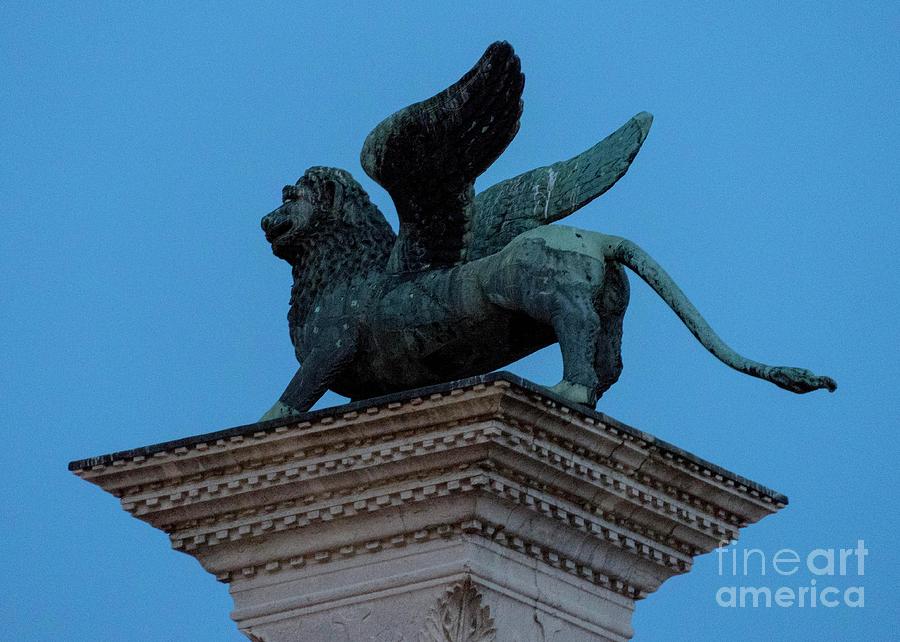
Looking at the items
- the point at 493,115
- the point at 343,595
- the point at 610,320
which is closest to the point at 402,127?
the point at 493,115

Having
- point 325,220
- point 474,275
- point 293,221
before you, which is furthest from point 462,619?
point 293,221

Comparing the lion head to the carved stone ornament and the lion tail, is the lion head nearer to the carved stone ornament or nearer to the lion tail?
the lion tail

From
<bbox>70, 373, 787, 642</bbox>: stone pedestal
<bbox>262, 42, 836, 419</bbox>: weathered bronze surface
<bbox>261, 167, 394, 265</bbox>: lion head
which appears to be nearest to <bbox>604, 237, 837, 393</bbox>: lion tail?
<bbox>262, 42, 836, 419</bbox>: weathered bronze surface

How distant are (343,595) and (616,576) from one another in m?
1.72

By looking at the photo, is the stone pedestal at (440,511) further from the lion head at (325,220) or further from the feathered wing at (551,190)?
the lion head at (325,220)

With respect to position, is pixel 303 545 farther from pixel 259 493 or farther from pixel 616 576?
pixel 616 576

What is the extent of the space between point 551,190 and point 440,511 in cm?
253

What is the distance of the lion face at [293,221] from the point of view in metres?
16.6

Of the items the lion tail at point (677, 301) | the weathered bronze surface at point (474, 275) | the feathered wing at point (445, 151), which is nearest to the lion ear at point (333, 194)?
the weathered bronze surface at point (474, 275)

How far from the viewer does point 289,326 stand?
54.3ft

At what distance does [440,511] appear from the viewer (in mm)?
14500

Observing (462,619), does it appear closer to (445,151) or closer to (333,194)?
(445,151)

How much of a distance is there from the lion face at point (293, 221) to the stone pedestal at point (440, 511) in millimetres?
2193

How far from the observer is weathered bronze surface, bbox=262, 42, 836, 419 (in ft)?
49.6
